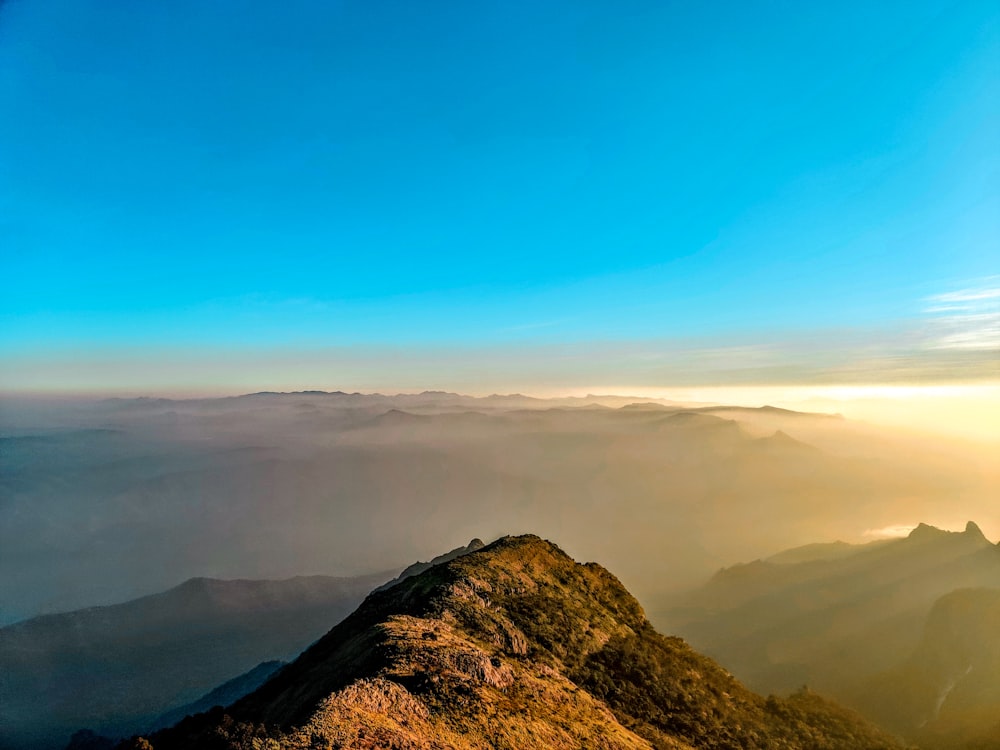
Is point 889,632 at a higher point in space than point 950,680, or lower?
lower

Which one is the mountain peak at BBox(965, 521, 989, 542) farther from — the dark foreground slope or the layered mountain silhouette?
the dark foreground slope

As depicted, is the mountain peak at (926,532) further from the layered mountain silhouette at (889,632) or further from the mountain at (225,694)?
the mountain at (225,694)

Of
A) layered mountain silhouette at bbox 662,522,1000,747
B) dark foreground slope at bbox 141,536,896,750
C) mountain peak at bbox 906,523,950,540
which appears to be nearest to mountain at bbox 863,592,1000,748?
layered mountain silhouette at bbox 662,522,1000,747

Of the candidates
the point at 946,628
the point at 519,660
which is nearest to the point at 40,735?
the point at 519,660

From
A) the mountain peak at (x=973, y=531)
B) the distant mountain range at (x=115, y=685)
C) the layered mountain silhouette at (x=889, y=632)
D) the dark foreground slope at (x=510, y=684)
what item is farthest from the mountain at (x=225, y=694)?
the mountain peak at (x=973, y=531)

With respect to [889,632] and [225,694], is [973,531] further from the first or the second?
[225,694]

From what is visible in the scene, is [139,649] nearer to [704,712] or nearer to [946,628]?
[704,712]

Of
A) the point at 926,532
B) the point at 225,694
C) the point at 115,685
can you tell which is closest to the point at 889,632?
the point at 926,532
